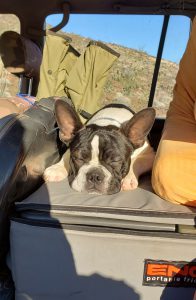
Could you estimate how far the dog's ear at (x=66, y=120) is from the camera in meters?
2.28

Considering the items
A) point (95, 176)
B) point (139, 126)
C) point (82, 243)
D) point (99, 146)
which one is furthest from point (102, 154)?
point (82, 243)

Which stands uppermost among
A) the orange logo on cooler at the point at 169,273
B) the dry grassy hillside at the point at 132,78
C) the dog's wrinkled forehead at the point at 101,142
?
the dog's wrinkled forehead at the point at 101,142

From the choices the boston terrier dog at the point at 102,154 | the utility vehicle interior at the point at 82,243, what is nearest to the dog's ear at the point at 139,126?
the boston terrier dog at the point at 102,154

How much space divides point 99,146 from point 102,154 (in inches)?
1.9

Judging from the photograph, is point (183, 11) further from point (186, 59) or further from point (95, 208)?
point (95, 208)

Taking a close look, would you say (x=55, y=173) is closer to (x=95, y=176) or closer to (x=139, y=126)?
(x=95, y=176)

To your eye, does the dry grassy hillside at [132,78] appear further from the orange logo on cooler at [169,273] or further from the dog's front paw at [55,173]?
the orange logo on cooler at [169,273]

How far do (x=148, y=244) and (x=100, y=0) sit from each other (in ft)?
6.46

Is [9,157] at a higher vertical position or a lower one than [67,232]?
higher

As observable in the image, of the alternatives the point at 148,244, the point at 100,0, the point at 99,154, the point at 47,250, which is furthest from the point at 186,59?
the point at 47,250

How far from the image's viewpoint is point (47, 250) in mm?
1645

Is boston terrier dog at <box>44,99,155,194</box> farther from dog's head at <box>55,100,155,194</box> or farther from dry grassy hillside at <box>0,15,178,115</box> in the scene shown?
dry grassy hillside at <box>0,15,178,115</box>

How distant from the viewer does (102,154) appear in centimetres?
235

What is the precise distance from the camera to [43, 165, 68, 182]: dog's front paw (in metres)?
2.24
